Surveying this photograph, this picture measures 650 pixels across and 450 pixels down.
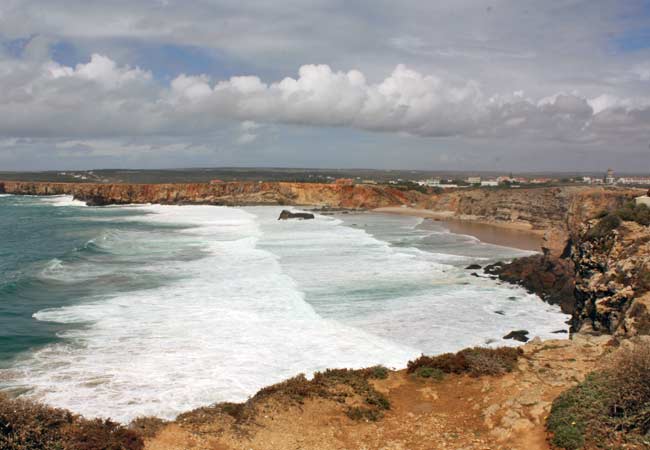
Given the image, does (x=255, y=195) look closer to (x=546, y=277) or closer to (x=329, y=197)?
(x=329, y=197)

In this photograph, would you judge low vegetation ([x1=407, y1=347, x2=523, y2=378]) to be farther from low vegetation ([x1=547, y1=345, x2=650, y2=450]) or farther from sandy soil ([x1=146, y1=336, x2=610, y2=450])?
low vegetation ([x1=547, y1=345, x2=650, y2=450])

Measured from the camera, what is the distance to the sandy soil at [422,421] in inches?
341

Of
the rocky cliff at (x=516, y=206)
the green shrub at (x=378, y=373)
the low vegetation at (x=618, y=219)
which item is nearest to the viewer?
the green shrub at (x=378, y=373)

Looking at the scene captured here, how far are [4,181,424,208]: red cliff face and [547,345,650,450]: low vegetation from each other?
275 feet

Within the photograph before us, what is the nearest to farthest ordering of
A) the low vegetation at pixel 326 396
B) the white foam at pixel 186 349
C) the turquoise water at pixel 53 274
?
the low vegetation at pixel 326 396 → the white foam at pixel 186 349 → the turquoise water at pixel 53 274

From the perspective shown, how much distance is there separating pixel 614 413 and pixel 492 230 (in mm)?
54000

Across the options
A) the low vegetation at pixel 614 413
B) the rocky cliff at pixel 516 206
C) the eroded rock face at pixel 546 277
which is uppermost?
the rocky cliff at pixel 516 206

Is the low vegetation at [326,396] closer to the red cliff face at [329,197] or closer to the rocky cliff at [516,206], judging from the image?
the rocky cliff at [516,206]

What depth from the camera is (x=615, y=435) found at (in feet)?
24.8

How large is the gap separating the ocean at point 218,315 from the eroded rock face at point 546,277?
954 millimetres

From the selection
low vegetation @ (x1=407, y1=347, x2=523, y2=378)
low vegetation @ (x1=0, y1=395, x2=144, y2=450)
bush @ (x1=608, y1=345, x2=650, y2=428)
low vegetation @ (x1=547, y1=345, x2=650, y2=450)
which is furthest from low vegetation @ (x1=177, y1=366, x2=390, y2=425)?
bush @ (x1=608, y1=345, x2=650, y2=428)

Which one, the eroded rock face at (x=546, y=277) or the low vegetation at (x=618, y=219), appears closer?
the low vegetation at (x=618, y=219)

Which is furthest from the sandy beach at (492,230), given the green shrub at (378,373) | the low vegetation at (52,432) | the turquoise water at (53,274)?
the low vegetation at (52,432)

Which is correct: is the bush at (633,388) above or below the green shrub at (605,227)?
below
